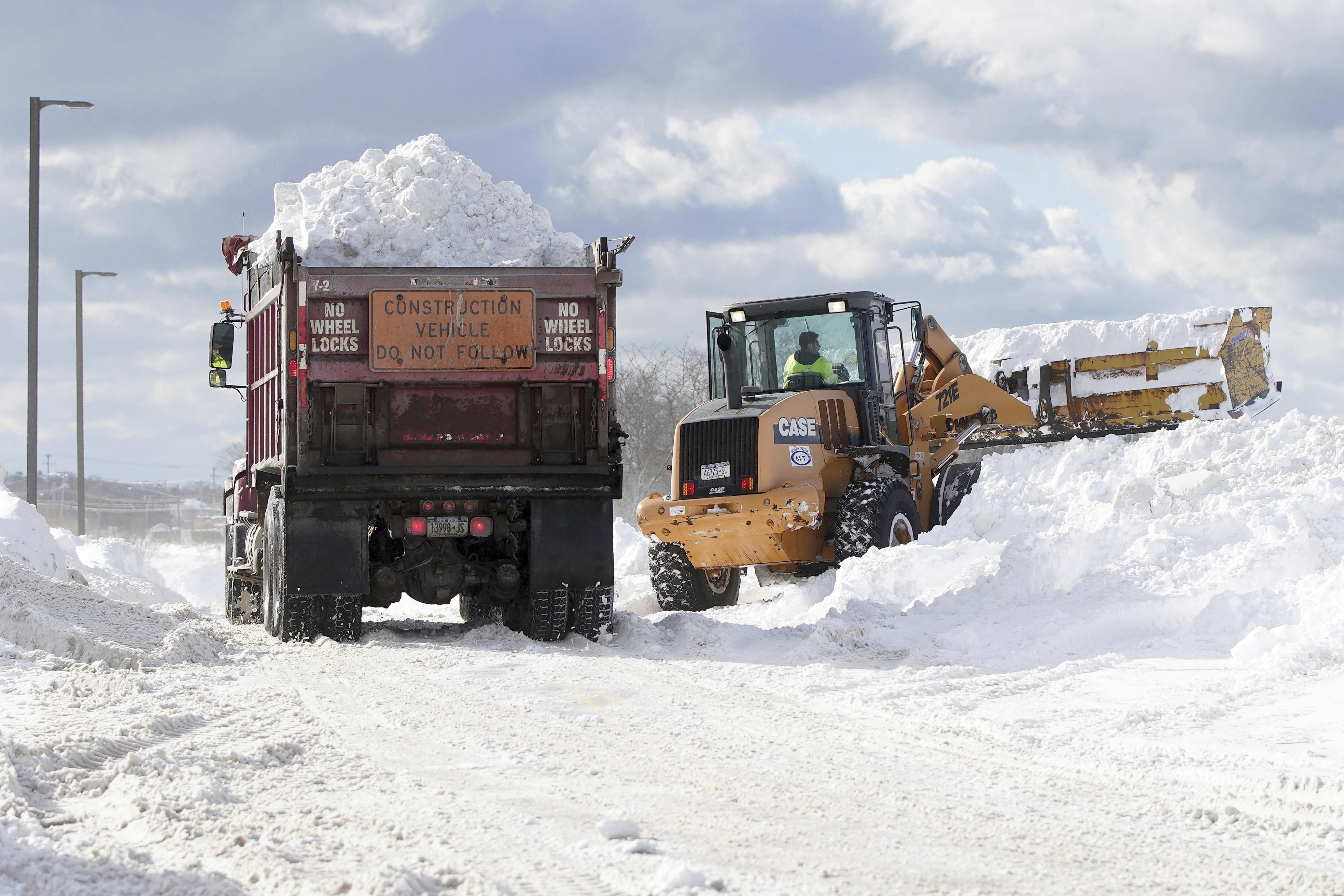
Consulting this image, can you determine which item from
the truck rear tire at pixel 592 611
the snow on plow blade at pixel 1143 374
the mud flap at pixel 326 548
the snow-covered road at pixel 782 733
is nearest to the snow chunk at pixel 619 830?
the snow-covered road at pixel 782 733

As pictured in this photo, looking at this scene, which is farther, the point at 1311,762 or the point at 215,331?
the point at 215,331

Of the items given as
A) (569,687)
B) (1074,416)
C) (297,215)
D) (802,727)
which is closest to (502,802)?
(802,727)

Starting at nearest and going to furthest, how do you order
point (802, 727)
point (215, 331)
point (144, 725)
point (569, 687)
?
point (144, 725) < point (802, 727) < point (569, 687) < point (215, 331)

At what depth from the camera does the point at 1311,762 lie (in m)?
6.39

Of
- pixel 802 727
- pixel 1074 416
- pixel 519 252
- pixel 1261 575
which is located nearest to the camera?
pixel 802 727

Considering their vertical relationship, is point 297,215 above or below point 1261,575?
above

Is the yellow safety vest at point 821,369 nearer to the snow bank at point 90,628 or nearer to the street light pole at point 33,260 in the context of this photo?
the snow bank at point 90,628

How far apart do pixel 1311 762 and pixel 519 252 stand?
7933mm

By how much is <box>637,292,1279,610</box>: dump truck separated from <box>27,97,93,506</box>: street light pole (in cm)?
1358

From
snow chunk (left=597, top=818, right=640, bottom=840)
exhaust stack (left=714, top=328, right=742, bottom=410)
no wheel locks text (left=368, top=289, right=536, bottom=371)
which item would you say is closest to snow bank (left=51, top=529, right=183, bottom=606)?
no wheel locks text (left=368, top=289, right=536, bottom=371)

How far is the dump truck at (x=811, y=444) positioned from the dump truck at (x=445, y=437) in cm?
205

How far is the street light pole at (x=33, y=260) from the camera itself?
2258cm

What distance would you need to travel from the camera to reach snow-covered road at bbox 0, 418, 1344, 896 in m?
4.50

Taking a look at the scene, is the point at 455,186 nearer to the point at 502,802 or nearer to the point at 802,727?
the point at 802,727
